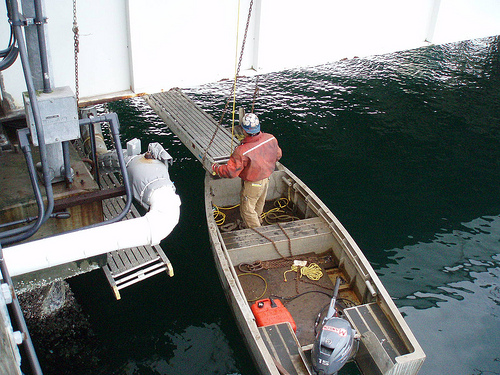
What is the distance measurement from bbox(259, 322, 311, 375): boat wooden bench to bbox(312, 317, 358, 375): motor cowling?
479 millimetres

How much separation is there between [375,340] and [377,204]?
5438mm

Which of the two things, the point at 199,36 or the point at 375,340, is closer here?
the point at 375,340

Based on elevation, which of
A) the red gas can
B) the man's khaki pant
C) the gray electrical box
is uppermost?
the gray electrical box

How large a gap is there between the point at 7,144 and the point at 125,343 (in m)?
3.90

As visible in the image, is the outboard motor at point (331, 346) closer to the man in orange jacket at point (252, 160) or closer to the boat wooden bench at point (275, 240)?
the boat wooden bench at point (275, 240)

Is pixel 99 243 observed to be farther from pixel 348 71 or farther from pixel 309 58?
pixel 348 71

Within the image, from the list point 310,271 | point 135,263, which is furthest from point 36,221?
point 310,271

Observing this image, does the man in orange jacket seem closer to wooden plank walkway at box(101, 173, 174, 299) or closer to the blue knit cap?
the blue knit cap

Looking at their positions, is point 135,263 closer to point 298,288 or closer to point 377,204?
point 298,288

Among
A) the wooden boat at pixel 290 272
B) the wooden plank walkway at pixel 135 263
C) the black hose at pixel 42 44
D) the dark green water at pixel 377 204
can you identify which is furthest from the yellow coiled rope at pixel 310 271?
Result: the black hose at pixel 42 44

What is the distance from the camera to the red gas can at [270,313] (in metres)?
6.68

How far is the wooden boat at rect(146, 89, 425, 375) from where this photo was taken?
613 centimetres

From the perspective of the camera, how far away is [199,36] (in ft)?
33.4

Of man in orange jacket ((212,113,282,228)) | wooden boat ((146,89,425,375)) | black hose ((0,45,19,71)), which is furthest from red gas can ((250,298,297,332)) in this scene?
black hose ((0,45,19,71))
